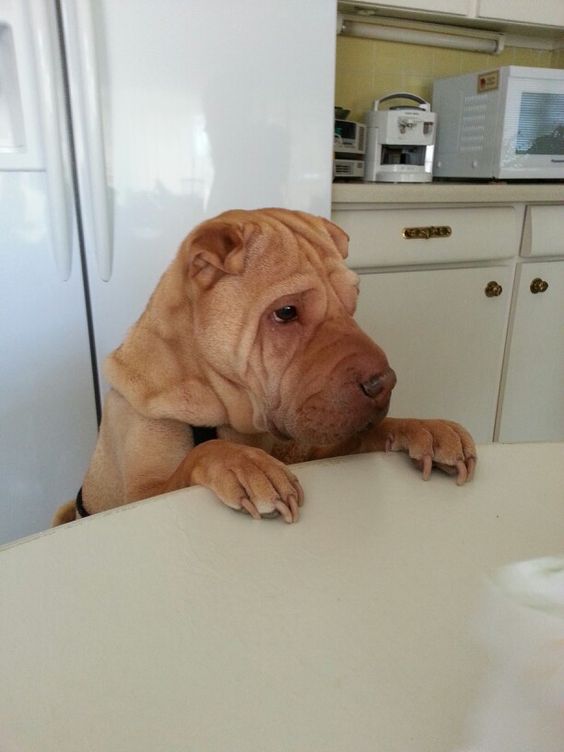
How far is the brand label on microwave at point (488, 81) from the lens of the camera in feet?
6.36

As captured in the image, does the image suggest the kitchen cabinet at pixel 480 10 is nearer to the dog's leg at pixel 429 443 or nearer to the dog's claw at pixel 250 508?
the dog's leg at pixel 429 443

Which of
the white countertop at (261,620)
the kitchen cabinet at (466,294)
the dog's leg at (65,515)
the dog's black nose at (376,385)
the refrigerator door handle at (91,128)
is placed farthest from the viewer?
the kitchen cabinet at (466,294)

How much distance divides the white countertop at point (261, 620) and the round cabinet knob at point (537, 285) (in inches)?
58.5

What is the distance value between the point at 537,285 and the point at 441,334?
35 centimetres

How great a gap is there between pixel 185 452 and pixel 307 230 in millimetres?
345

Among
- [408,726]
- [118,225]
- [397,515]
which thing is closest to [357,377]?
[397,515]

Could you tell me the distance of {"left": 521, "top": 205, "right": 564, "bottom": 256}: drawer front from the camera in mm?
1849

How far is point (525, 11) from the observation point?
2121 mm

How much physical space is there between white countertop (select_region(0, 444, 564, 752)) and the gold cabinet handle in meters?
1.20

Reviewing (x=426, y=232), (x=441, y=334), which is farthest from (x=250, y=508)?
(x=441, y=334)

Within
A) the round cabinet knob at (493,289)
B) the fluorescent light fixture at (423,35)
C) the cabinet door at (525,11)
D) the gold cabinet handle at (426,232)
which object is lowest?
the round cabinet knob at (493,289)

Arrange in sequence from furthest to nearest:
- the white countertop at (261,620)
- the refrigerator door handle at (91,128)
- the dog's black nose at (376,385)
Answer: the refrigerator door handle at (91,128), the dog's black nose at (376,385), the white countertop at (261,620)

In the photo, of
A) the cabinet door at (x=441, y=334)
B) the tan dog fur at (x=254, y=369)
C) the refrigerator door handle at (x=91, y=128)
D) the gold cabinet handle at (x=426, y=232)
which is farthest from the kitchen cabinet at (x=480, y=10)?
the tan dog fur at (x=254, y=369)

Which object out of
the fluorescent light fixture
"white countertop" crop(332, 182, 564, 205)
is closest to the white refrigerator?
"white countertop" crop(332, 182, 564, 205)
